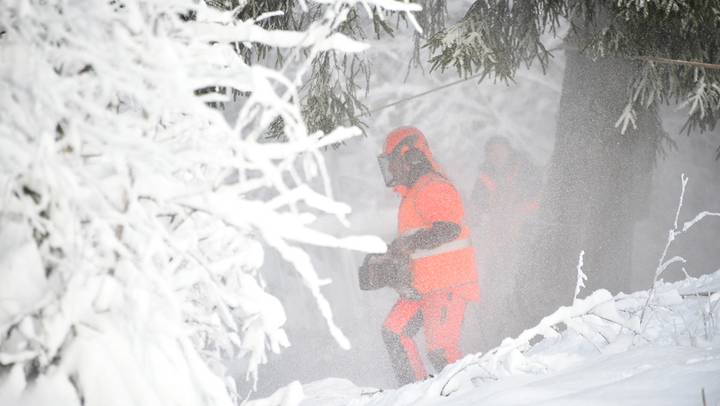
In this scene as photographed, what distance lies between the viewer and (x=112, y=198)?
1.33 metres

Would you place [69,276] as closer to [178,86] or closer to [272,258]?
[178,86]

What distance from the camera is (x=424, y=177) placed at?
484 cm

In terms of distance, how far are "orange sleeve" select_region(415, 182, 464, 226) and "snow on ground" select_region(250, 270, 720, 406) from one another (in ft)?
5.51

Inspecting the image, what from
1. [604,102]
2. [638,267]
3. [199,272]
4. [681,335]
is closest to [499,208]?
[604,102]

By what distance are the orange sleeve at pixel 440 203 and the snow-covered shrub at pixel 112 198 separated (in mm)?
3239

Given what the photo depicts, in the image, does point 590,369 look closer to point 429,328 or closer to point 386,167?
point 429,328

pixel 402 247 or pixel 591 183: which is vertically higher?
pixel 591 183

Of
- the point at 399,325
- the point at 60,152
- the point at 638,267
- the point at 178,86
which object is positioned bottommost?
the point at 638,267

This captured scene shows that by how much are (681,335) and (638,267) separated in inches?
469

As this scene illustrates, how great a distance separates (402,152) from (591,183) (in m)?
1.89

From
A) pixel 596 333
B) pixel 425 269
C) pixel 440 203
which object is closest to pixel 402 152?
pixel 440 203

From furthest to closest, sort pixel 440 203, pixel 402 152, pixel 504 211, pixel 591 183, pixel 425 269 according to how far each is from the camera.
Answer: pixel 504 211, pixel 591 183, pixel 402 152, pixel 425 269, pixel 440 203

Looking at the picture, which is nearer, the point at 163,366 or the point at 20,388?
the point at 20,388

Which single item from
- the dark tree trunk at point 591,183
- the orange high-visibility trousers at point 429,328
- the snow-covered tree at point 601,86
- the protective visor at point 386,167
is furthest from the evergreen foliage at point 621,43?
the orange high-visibility trousers at point 429,328
